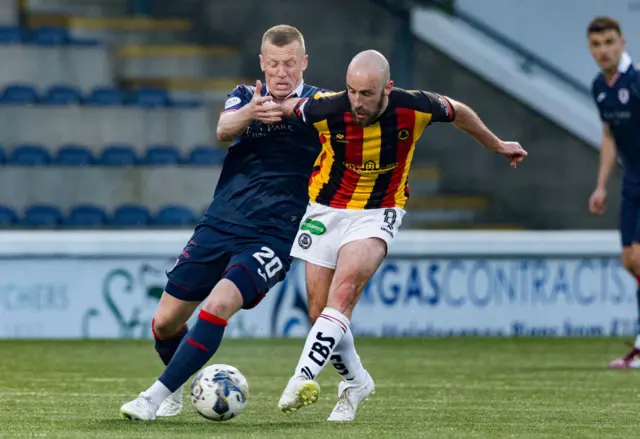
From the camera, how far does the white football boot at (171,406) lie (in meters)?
→ 6.35

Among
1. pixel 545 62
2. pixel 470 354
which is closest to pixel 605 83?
pixel 470 354

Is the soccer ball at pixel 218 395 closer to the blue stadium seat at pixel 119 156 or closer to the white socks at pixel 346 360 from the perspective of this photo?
the white socks at pixel 346 360

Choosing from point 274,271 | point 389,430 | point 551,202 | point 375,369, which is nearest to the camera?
point 389,430

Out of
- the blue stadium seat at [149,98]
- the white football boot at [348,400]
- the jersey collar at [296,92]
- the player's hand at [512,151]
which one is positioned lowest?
the white football boot at [348,400]

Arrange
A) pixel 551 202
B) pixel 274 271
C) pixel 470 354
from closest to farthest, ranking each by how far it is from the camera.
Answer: pixel 274 271
pixel 470 354
pixel 551 202

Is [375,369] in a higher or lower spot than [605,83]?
lower

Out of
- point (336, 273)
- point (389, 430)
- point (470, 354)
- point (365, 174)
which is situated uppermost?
point (365, 174)

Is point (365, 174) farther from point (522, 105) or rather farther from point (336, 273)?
point (522, 105)

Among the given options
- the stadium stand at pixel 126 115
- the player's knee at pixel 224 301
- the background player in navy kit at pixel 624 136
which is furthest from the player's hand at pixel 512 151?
the stadium stand at pixel 126 115

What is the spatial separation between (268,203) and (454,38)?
1102cm

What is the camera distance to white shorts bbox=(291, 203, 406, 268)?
6.25 metres

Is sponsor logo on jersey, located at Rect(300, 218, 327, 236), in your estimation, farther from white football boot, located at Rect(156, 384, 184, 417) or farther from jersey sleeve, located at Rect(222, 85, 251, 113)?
white football boot, located at Rect(156, 384, 184, 417)

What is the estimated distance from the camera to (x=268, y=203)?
6273 millimetres

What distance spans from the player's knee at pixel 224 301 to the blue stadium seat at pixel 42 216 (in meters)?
8.32
